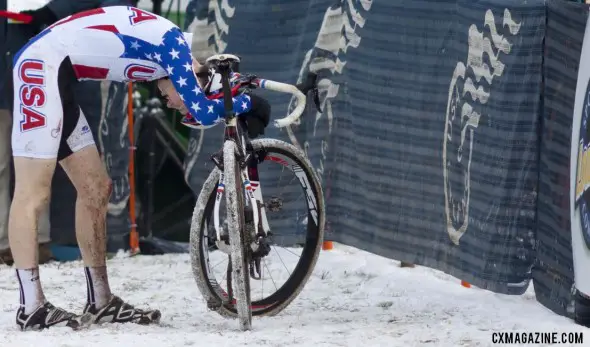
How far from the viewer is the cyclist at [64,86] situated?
711 cm

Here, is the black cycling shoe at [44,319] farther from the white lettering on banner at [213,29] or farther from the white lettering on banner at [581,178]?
the white lettering on banner at [213,29]

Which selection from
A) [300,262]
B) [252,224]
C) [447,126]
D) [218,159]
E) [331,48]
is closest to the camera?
[252,224]

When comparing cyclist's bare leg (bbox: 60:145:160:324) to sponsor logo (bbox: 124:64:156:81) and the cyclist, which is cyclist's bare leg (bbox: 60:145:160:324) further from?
sponsor logo (bbox: 124:64:156:81)

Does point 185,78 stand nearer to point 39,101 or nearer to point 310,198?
point 39,101

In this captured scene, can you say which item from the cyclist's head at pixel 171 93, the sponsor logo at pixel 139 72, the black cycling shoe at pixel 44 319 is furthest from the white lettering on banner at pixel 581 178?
the black cycling shoe at pixel 44 319

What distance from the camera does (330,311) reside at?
801 cm

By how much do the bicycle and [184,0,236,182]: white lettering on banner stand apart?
272 centimetres

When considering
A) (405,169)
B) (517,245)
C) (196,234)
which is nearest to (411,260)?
(405,169)

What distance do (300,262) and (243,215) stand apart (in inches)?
33.1

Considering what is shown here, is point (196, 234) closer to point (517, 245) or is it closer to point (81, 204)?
point (81, 204)

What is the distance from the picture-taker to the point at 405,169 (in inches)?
345

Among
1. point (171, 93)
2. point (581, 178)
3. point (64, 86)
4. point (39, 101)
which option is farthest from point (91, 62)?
point (581, 178)

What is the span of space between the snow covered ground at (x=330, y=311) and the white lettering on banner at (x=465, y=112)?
60cm

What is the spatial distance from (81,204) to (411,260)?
2.42 m
